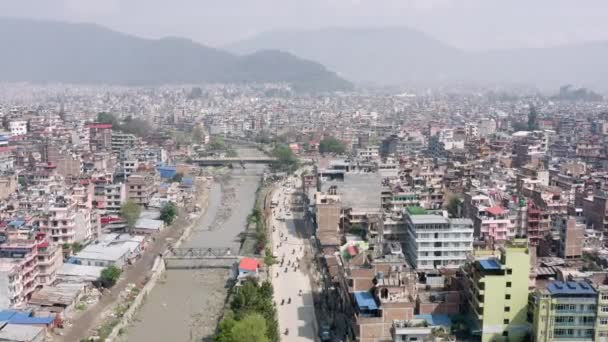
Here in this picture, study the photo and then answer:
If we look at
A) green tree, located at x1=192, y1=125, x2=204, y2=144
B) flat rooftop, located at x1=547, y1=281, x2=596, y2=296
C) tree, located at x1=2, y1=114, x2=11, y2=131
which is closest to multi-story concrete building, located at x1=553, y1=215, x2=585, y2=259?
flat rooftop, located at x1=547, y1=281, x2=596, y2=296

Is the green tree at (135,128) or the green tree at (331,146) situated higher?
the green tree at (135,128)

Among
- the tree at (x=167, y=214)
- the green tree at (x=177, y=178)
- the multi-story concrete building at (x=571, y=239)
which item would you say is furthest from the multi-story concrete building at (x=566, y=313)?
the green tree at (x=177, y=178)

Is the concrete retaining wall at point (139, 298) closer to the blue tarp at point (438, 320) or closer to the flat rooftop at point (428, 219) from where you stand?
the blue tarp at point (438, 320)

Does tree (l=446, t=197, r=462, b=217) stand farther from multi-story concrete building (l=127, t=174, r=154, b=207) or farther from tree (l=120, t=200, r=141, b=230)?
multi-story concrete building (l=127, t=174, r=154, b=207)

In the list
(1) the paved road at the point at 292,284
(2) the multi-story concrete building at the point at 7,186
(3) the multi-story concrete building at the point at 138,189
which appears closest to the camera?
(1) the paved road at the point at 292,284

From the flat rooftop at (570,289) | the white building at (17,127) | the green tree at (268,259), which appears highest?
the white building at (17,127)

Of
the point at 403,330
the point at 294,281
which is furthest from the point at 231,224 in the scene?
the point at 403,330

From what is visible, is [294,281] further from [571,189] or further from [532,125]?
[532,125]
